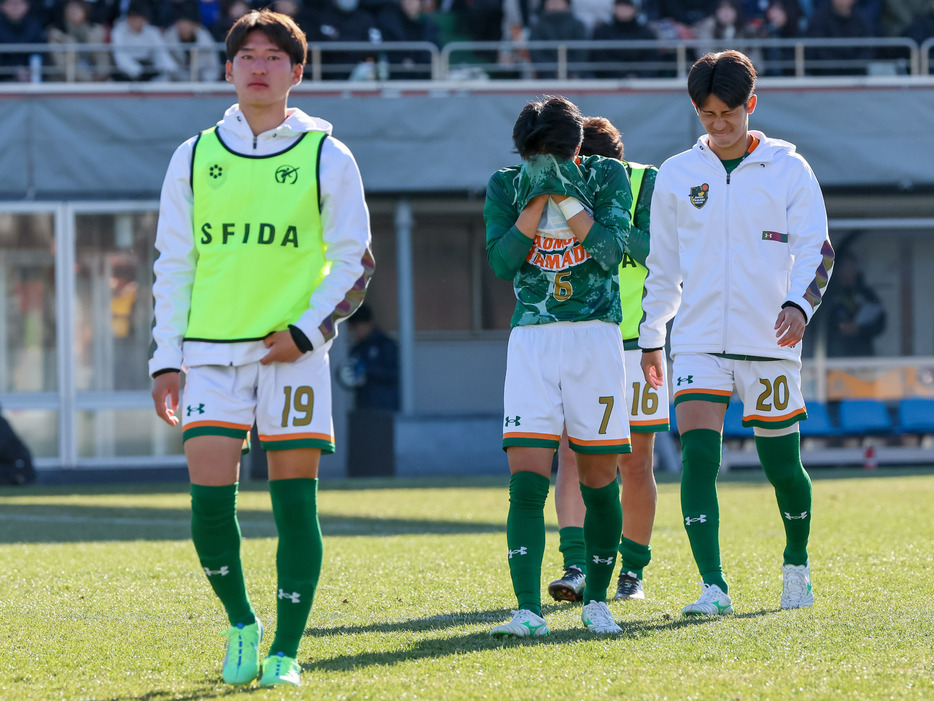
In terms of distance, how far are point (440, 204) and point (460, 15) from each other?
296 centimetres

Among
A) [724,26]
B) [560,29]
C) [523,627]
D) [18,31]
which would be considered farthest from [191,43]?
[523,627]

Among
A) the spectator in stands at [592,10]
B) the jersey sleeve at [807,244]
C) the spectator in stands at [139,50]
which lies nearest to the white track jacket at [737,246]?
the jersey sleeve at [807,244]

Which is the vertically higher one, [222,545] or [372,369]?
[372,369]

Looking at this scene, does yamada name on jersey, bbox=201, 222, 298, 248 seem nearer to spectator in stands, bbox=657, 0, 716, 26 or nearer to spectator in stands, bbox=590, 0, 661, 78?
spectator in stands, bbox=590, 0, 661, 78

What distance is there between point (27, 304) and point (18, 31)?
3384 mm

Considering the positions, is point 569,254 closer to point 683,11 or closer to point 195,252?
point 195,252

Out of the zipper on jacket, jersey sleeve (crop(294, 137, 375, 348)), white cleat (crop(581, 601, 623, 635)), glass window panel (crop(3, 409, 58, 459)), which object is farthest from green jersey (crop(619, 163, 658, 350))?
glass window panel (crop(3, 409, 58, 459))

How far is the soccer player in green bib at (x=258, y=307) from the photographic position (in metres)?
3.92

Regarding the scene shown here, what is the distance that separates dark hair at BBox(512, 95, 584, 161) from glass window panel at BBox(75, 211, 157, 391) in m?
13.2

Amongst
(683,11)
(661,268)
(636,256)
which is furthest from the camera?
(683,11)

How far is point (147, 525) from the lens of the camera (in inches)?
393

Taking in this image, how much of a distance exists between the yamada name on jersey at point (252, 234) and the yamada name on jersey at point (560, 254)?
1035 mm

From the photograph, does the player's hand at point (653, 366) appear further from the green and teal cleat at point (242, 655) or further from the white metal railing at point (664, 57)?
the white metal railing at point (664, 57)

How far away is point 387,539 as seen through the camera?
28.3ft
